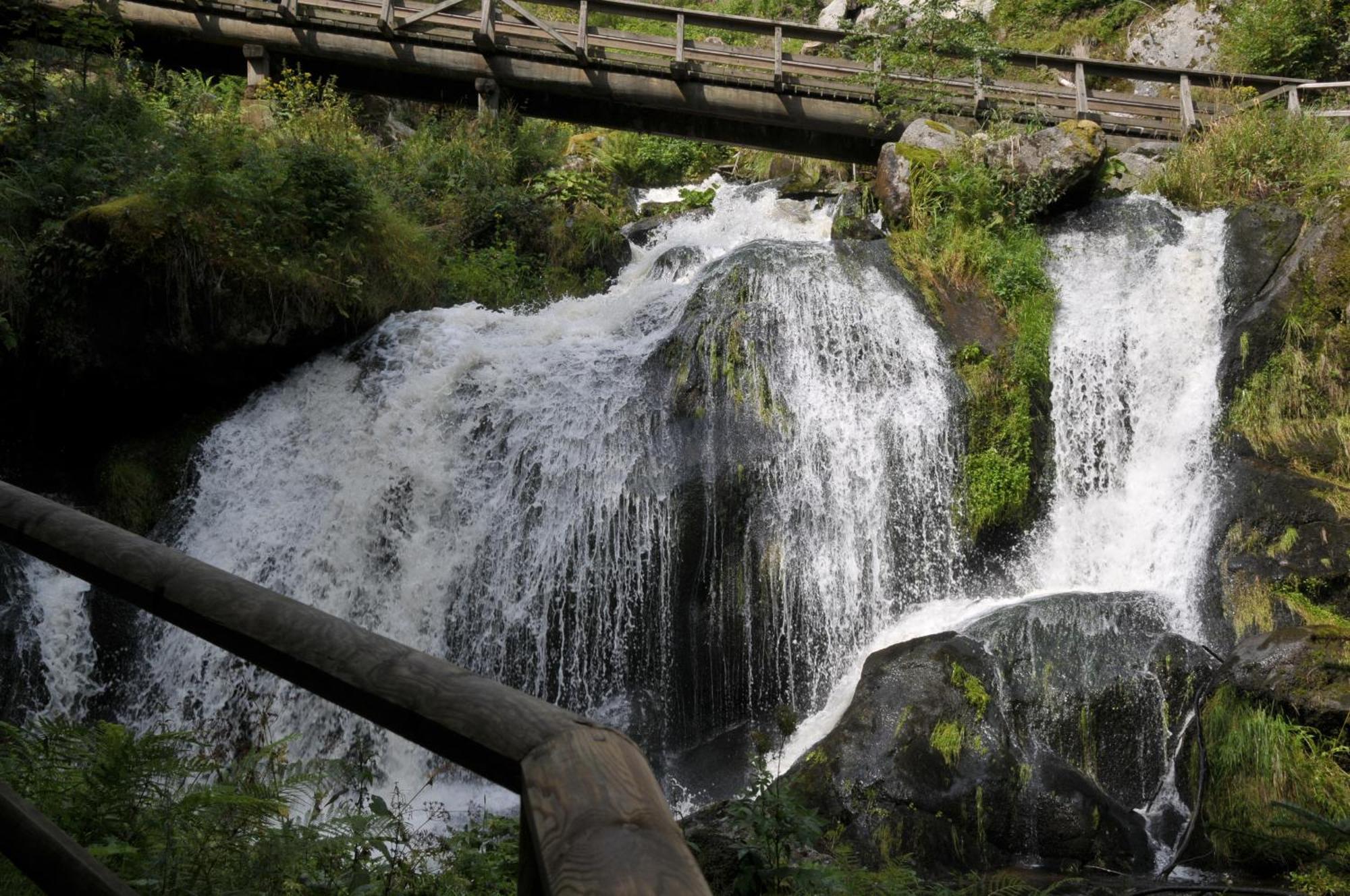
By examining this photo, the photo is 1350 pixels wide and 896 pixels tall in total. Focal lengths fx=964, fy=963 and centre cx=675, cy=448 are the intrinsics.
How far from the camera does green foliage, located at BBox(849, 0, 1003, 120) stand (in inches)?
516

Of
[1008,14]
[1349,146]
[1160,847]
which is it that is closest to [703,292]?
[1160,847]

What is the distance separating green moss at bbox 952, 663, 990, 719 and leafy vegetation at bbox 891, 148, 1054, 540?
2028mm

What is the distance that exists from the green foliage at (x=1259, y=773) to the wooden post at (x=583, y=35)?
11504 millimetres

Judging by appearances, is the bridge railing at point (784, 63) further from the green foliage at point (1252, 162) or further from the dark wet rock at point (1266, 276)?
the dark wet rock at point (1266, 276)

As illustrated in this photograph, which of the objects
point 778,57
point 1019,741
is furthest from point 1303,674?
point 778,57

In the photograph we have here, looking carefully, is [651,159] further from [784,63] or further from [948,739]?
[948,739]

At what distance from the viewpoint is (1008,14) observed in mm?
21875

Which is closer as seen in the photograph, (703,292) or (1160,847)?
(1160,847)

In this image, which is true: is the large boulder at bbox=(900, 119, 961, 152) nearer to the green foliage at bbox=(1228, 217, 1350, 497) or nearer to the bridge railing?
the bridge railing

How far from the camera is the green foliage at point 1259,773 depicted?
5465mm

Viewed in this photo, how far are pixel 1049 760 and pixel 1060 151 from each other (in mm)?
7003

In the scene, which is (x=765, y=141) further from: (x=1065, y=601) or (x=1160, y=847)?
(x=1160, y=847)

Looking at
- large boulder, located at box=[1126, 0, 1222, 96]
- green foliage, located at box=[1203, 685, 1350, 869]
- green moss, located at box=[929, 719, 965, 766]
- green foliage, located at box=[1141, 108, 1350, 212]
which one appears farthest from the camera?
large boulder, located at box=[1126, 0, 1222, 96]

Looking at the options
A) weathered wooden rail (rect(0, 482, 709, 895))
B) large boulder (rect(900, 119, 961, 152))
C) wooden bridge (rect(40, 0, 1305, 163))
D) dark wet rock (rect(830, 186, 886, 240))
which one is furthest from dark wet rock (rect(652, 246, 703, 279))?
weathered wooden rail (rect(0, 482, 709, 895))
